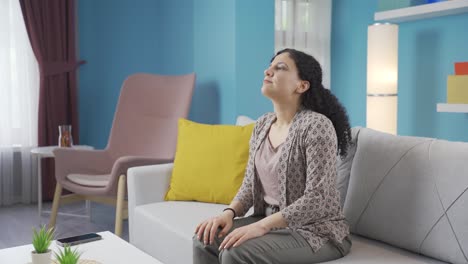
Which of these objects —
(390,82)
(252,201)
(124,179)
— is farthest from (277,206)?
(390,82)

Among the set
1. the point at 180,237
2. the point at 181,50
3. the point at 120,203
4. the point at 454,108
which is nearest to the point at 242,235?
the point at 180,237

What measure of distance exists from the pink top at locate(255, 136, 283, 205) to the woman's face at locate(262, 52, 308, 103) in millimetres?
178

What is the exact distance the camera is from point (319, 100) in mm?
1998

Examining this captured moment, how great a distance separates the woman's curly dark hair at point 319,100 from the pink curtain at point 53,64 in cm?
288

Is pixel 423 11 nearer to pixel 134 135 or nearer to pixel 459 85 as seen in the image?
pixel 459 85

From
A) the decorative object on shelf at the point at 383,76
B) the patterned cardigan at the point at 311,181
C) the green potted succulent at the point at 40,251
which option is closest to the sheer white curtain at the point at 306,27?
the decorative object on shelf at the point at 383,76

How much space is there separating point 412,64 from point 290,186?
219cm

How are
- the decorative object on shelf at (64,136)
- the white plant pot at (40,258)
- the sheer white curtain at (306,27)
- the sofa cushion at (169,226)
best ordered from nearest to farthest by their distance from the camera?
1. the white plant pot at (40,258)
2. the sofa cushion at (169,226)
3. the decorative object on shelf at (64,136)
4. the sheer white curtain at (306,27)

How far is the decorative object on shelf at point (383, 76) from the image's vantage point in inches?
136

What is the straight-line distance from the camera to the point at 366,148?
210cm

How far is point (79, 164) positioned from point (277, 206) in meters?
2.05

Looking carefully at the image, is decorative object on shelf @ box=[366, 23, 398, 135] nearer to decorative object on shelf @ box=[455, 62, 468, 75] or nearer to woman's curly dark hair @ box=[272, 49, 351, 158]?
decorative object on shelf @ box=[455, 62, 468, 75]

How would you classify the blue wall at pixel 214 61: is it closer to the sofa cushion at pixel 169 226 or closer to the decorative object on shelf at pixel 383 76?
the decorative object on shelf at pixel 383 76

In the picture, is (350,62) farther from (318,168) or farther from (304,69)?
(318,168)
